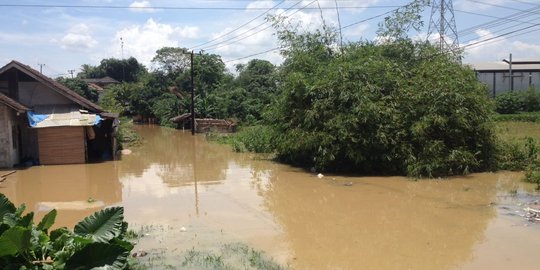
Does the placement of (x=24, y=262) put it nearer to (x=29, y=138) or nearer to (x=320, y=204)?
(x=320, y=204)

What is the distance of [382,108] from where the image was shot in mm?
15953

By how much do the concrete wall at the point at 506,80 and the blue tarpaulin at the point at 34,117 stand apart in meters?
39.1

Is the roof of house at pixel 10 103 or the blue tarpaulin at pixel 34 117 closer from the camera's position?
the roof of house at pixel 10 103

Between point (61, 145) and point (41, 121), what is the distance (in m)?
1.25

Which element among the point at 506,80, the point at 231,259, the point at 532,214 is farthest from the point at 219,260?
the point at 506,80

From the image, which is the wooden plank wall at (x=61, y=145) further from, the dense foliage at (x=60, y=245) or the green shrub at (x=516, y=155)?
the green shrub at (x=516, y=155)

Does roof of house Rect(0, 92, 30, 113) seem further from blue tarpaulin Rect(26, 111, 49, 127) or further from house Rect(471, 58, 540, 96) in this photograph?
house Rect(471, 58, 540, 96)

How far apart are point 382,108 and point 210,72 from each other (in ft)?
110

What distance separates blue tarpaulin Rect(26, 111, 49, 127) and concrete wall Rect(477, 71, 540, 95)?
39139 millimetres

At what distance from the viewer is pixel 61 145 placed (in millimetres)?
19703

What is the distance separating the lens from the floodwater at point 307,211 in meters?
8.37

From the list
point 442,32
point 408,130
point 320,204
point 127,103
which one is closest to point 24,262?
point 320,204

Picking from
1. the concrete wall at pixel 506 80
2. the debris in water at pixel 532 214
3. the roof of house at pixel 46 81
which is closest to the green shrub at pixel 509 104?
the concrete wall at pixel 506 80

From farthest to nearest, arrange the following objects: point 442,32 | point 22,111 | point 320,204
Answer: point 442,32 < point 22,111 < point 320,204
